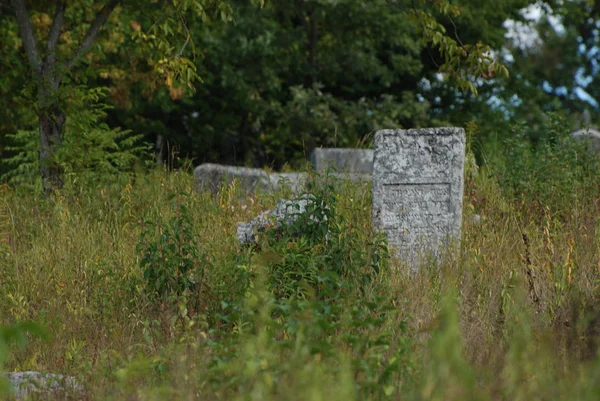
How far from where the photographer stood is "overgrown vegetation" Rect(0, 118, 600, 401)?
401 centimetres

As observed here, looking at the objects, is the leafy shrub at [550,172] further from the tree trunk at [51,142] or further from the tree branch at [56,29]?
the tree branch at [56,29]

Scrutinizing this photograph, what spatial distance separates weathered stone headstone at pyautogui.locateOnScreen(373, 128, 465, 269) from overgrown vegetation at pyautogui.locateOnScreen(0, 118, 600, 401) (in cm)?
24

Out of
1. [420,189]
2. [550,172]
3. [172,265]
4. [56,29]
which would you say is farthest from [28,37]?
[550,172]

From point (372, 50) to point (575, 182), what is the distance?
9.63 m

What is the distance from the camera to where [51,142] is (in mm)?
10320

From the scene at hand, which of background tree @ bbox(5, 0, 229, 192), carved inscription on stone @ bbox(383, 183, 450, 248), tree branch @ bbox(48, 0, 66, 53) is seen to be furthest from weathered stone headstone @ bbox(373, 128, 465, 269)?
tree branch @ bbox(48, 0, 66, 53)

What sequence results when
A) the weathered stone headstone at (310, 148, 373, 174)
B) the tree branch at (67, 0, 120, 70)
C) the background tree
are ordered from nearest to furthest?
the background tree
the tree branch at (67, 0, 120, 70)
the weathered stone headstone at (310, 148, 373, 174)

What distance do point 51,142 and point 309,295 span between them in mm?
5214

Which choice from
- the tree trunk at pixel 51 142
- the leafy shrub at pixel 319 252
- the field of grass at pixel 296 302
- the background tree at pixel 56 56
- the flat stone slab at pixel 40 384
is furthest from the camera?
the tree trunk at pixel 51 142

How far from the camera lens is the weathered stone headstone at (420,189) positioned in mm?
7566

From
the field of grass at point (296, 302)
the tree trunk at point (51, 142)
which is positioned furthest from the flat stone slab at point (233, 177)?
the tree trunk at point (51, 142)

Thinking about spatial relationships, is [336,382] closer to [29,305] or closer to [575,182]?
[29,305]

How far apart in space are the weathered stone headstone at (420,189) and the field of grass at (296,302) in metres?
0.28

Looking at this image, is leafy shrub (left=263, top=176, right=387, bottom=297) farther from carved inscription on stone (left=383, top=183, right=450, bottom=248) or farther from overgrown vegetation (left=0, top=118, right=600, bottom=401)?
carved inscription on stone (left=383, top=183, right=450, bottom=248)
